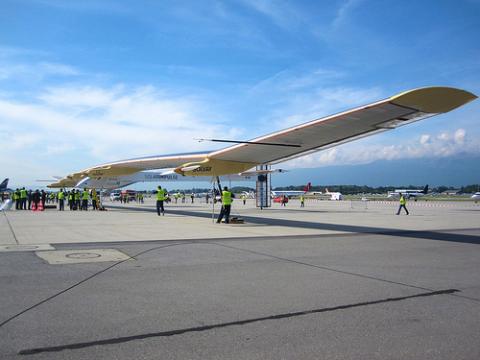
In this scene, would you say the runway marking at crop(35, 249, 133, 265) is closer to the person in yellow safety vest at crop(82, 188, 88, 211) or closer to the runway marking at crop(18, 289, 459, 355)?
the runway marking at crop(18, 289, 459, 355)

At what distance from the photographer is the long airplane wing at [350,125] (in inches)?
401

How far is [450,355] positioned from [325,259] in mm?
5307

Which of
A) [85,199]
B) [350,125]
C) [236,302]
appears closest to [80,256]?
[236,302]

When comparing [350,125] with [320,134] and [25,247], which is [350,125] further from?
[25,247]

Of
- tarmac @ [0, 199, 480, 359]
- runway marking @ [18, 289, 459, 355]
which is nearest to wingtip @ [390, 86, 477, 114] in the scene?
tarmac @ [0, 199, 480, 359]

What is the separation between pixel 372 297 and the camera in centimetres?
588

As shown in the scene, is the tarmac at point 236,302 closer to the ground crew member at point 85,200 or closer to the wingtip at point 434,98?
the wingtip at point 434,98

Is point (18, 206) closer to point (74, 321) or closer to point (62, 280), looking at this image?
point (62, 280)

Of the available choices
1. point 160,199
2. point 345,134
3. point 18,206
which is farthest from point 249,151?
point 18,206

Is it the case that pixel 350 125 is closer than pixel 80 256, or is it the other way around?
pixel 80 256

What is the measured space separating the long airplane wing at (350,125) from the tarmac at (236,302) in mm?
3769

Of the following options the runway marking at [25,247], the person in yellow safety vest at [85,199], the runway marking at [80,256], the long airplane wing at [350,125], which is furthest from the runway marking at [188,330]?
the person in yellow safety vest at [85,199]

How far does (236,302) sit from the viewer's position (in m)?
5.53

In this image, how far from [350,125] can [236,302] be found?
30.8 ft
